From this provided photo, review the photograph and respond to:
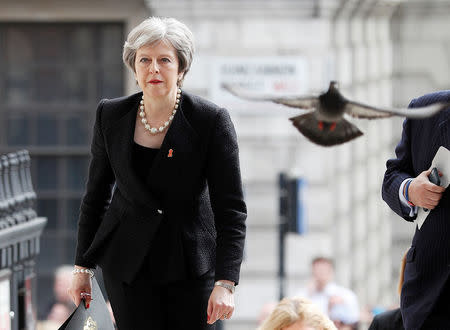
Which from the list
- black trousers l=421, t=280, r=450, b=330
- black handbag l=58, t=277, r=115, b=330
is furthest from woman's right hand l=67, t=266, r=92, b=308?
black trousers l=421, t=280, r=450, b=330

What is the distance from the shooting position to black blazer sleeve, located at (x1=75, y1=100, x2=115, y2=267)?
4387 mm

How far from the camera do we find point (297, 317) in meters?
4.78

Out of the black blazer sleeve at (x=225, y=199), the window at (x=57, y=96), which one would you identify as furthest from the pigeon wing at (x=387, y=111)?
the window at (x=57, y=96)

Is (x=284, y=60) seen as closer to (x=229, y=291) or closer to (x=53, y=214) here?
(x=53, y=214)

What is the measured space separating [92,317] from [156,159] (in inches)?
28.1

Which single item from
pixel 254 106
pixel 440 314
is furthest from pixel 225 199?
pixel 254 106

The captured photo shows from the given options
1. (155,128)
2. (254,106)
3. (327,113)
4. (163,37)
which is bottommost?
(254,106)

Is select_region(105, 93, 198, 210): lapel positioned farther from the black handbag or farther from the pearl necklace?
the black handbag

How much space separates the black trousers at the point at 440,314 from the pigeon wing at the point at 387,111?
0.85 meters

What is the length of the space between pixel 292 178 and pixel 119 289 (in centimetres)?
A: 751

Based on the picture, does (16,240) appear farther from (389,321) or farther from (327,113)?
(327,113)

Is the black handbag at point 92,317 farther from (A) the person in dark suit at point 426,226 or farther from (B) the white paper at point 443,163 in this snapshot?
(B) the white paper at point 443,163

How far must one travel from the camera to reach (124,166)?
4.20 m

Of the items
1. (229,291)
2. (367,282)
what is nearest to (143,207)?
(229,291)
